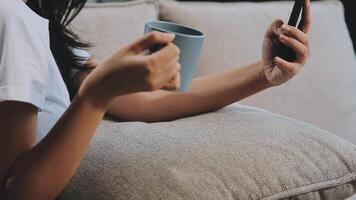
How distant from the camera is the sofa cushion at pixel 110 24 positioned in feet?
4.65

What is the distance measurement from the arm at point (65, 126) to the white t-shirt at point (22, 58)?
0.02 metres

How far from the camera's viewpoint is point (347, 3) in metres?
2.18

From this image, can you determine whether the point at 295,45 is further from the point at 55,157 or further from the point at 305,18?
the point at 55,157

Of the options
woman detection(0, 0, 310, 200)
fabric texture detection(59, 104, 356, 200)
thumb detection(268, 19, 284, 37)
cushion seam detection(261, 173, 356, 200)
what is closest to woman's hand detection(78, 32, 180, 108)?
woman detection(0, 0, 310, 200)

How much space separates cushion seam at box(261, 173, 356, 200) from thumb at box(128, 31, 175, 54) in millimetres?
326

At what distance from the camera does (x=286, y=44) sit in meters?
1.01

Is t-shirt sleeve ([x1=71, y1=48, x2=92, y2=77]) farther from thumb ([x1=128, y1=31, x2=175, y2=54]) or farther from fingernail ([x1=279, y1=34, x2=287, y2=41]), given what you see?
thumb ([x1=128, y1=31, x2=175, y2=54])

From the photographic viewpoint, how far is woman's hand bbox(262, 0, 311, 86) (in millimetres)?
996

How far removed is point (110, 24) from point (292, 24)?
1.96 feet

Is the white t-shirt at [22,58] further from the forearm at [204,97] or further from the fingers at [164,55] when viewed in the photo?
the forearm at [204,97]

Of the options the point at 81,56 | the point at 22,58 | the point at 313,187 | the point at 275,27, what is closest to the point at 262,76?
Result: the point at 275,27

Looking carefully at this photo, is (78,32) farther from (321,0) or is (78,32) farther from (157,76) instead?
(321,0)

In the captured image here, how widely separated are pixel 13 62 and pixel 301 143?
1.62ft

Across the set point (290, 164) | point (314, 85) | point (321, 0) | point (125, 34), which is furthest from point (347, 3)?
point (290, 164)
